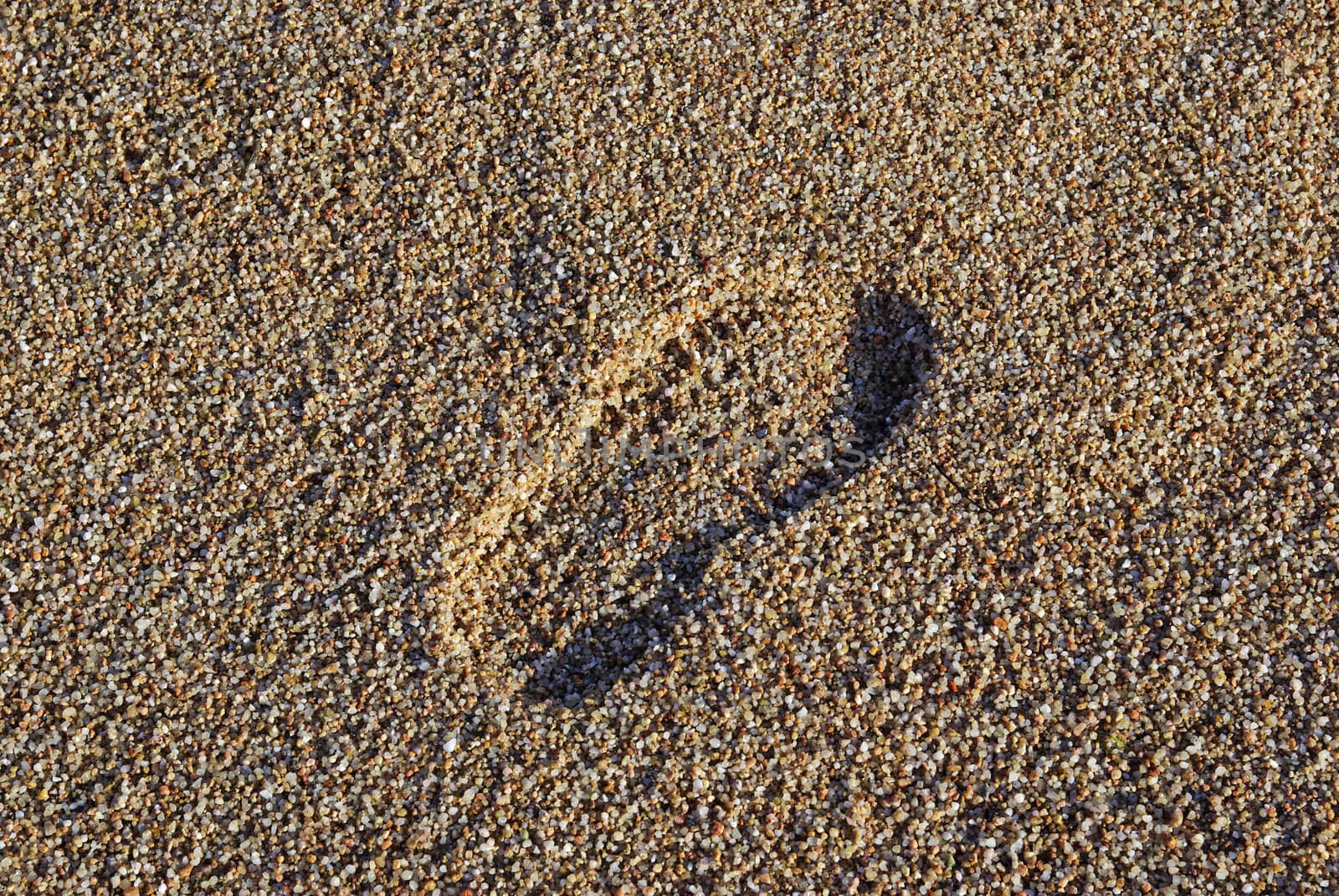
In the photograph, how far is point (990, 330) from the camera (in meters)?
3.15

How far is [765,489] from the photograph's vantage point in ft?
10.1

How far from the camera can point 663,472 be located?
10.1 ft

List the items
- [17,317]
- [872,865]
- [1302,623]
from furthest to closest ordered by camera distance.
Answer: [17,317]
[1302,623]
[872,865]

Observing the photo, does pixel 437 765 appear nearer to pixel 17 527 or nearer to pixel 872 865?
pixel 872 865

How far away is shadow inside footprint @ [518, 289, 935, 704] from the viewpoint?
2.93m

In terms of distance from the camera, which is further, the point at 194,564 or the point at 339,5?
the point at 339,5

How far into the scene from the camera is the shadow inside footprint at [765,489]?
9.60 feet

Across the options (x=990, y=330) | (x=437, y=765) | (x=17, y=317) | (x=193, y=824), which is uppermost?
Answer: (x=17, y=317)

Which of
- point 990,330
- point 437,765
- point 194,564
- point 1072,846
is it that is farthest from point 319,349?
point 1072,846

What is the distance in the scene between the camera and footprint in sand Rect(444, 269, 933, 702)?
295 cm

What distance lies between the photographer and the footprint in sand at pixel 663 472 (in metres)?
2.95

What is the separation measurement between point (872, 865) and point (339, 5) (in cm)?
270

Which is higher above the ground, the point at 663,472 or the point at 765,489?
the point at 663,472

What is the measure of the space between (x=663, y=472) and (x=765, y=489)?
27 centimetres
